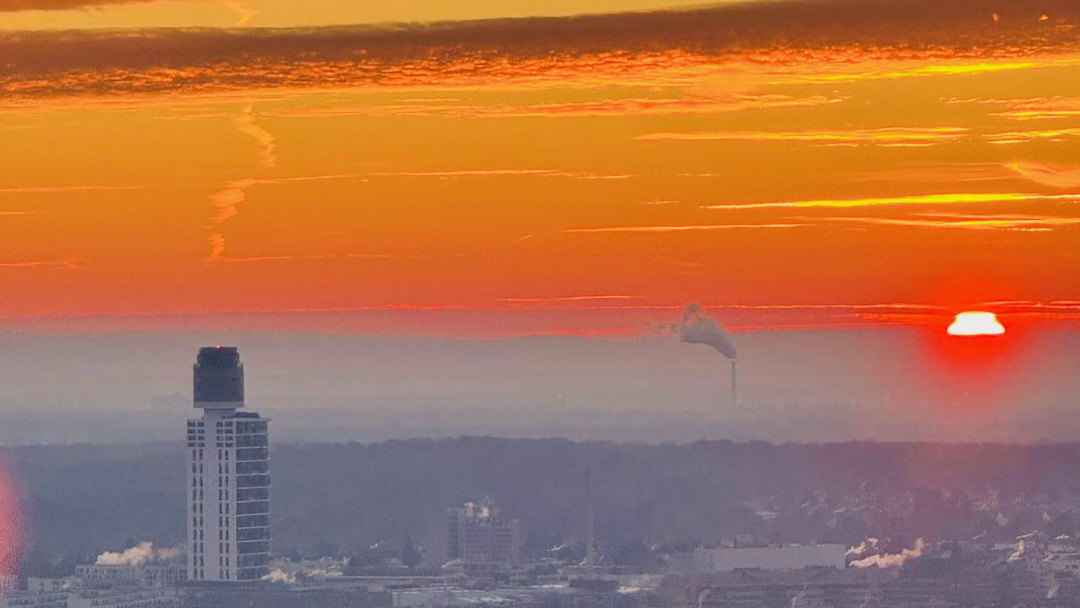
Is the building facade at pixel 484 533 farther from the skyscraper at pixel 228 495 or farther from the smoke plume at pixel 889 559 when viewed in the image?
the skyscraper at pixel 228 495

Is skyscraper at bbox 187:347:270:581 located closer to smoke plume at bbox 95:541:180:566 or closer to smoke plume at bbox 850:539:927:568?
smoke plume at bbox 95:541:180:566

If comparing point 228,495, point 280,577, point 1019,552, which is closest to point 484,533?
point 280,577

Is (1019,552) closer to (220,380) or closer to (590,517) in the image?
(590,517)

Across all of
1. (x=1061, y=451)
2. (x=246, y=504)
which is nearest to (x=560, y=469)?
(x=1061, y=451)

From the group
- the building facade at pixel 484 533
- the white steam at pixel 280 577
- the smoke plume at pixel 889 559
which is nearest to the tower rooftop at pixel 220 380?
the white steam at pixel 280 577

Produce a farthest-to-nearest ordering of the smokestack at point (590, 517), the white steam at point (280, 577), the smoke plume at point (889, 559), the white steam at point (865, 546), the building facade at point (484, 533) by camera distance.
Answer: the white steam at point (280, 577) → the building facade at point (484, 533) → the smokestack at point (590, 517) → the smoke plume at point (889, 559) → the white steam at point (865, 546)

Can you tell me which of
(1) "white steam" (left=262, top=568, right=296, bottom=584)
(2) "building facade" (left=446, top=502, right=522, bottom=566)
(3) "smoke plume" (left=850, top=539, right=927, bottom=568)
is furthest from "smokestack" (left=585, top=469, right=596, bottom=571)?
(1) "white steam" (left=262, top=568, right=296, bottom=584)
